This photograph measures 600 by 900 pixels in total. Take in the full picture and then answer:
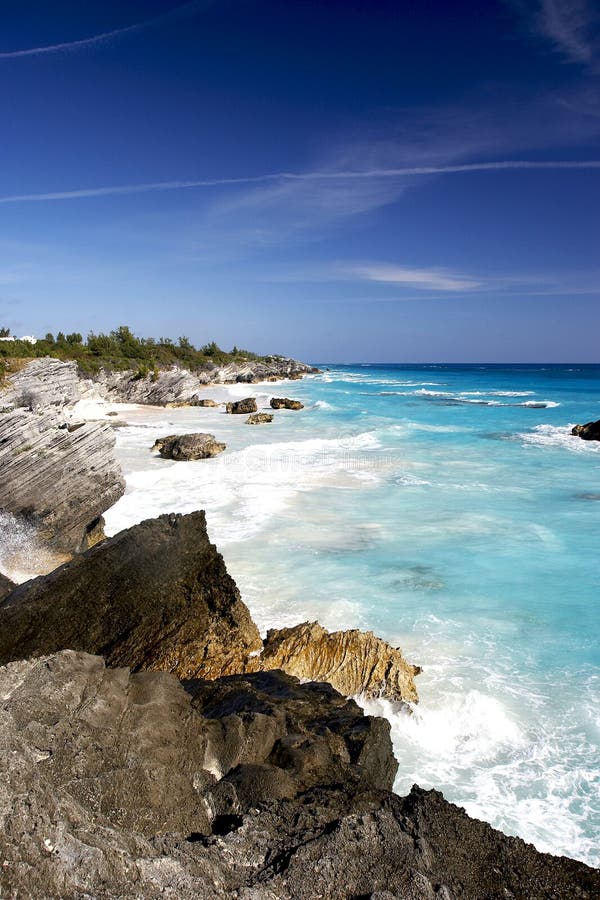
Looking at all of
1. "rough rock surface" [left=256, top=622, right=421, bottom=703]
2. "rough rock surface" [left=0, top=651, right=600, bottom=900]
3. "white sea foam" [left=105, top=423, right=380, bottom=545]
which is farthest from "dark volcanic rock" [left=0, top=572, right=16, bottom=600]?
"white sea foam" [left=105, top=423, right=380, bottom=545]

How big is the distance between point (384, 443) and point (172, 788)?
95.6ft

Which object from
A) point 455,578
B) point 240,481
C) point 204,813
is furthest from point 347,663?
point 240,481

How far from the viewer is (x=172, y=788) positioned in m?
3.93

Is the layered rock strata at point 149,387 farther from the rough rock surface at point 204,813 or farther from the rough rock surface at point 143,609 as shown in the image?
the rough rock surface at point 204,813

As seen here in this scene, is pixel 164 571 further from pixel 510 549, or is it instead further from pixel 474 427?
pixel 474 427

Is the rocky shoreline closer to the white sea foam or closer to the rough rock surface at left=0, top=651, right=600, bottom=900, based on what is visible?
the rough rock surface at left=0, top=651, right=600, bottom=900

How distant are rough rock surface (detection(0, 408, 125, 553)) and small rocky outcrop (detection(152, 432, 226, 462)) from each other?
1180 cm

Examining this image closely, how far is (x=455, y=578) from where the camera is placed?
493 inches

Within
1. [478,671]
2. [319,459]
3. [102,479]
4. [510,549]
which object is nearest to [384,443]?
[319,459]

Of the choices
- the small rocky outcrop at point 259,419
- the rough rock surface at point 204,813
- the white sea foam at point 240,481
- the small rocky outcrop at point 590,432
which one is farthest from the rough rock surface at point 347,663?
the small rocky outcrop at point 259,419

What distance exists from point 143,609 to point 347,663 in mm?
3024

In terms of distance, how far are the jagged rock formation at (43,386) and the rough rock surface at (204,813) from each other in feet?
47.1

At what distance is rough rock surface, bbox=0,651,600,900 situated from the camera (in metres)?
2.87

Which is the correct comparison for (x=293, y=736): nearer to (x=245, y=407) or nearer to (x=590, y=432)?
(x=590, y=432)
